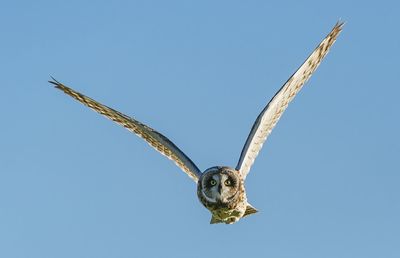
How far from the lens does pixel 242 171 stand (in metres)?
23.1

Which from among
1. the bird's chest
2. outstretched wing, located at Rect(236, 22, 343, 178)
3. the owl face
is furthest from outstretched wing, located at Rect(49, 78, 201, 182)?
outstretched wing, located at Rect(236, 22, 343, 178)

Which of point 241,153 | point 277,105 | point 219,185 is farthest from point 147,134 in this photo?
point 277,105

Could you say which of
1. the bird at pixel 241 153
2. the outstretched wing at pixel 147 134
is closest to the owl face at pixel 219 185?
the bird at pixel 241 153

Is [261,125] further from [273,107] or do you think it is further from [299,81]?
[299,81]

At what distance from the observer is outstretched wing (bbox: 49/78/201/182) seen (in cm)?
2270

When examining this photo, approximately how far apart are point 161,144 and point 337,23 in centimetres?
634

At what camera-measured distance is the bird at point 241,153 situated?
2203 cm

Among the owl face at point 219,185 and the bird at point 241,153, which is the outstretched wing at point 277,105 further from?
the owl face at point 219,185

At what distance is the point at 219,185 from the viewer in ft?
71.9

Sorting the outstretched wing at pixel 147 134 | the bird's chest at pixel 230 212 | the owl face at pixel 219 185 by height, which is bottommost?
the bird's chest at pixel 230 212

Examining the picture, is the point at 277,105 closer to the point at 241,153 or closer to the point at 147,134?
the point at 241,153

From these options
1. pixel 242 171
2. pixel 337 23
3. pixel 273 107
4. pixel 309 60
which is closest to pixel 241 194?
pixel 242 171

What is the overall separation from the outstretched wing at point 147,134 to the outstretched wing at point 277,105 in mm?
1495

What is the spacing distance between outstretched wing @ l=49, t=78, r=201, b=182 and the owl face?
1.51 feet
